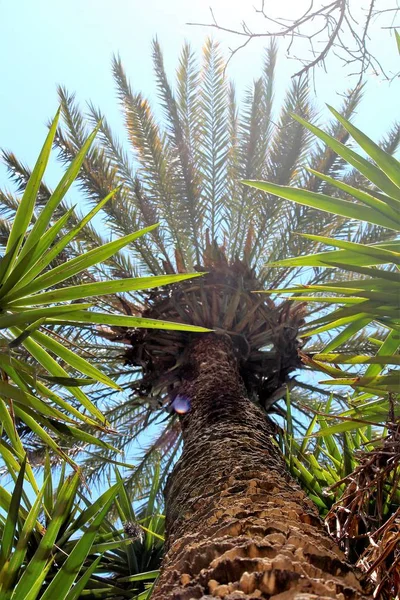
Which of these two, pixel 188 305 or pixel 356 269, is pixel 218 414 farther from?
pixel 188 305

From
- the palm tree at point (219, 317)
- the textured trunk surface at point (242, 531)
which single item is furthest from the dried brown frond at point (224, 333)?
the textured trunk surface at point (242, 531)

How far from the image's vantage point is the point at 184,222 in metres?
7.58

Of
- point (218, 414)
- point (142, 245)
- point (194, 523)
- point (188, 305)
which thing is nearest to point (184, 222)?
point (142, 245)

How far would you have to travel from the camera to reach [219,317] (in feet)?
17.4

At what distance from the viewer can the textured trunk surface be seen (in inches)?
41.9

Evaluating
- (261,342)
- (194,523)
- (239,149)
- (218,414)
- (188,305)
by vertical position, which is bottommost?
(194,523)

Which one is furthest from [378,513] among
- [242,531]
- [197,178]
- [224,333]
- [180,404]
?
[197,178]

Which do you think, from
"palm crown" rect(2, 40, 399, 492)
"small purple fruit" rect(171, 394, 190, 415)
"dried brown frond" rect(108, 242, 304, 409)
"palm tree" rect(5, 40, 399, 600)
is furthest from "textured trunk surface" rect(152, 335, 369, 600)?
"palm crown" rect(2, 40, 399, 492)

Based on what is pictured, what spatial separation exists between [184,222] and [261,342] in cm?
286

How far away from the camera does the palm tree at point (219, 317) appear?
1.26 meters

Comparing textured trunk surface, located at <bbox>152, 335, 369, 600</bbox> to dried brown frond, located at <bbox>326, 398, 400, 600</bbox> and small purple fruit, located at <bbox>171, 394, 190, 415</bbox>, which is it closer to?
dried brown frond, located at <bbox>326, 398, 400, 600</bbox>

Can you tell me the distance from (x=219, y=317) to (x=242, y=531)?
3963 mm

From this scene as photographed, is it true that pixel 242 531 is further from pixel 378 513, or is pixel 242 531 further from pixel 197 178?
pixel 197 178

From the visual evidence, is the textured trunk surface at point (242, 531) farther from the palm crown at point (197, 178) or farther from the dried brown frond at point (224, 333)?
the palm crown at point (197, 178)
